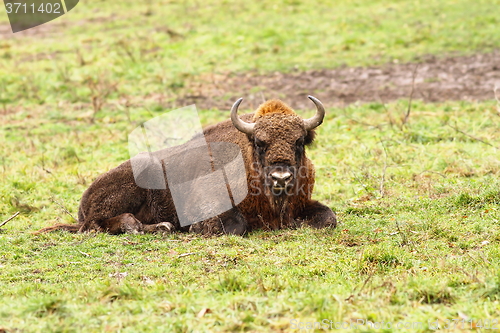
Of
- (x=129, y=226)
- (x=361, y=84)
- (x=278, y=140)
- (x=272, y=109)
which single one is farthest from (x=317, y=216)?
(x=361, y=84)

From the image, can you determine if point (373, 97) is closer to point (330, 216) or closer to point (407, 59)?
point (407, 59)

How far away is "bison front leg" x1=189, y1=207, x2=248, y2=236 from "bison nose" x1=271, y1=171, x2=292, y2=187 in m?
0.88

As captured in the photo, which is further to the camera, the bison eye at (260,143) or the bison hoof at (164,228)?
the bison hoof at (164,228)

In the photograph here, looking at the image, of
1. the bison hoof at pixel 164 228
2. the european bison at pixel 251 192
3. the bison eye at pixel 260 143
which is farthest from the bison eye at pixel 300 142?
the bison hoof at pixel 164 228

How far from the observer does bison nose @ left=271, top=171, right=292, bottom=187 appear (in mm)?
8049

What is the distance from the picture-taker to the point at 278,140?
841 centimetres

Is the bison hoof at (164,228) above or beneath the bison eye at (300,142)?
beneath

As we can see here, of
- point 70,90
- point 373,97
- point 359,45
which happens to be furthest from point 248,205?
point 359,45

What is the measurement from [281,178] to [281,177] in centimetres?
1

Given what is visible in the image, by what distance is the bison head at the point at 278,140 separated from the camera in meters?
8.26

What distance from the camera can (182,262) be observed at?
7223 mm

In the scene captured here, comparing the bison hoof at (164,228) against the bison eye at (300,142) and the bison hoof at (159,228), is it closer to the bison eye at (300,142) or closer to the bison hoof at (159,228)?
the bison hoof at (159,228)

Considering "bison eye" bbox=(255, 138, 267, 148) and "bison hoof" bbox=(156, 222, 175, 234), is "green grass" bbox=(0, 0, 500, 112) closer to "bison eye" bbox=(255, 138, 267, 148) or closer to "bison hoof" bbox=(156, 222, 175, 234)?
"bison hoof" bbox=(156, 222, 175, 234)

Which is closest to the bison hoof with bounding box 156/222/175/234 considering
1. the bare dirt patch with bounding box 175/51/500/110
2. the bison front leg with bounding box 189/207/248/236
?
the bison front leg with bounding box 189/207/248/236
